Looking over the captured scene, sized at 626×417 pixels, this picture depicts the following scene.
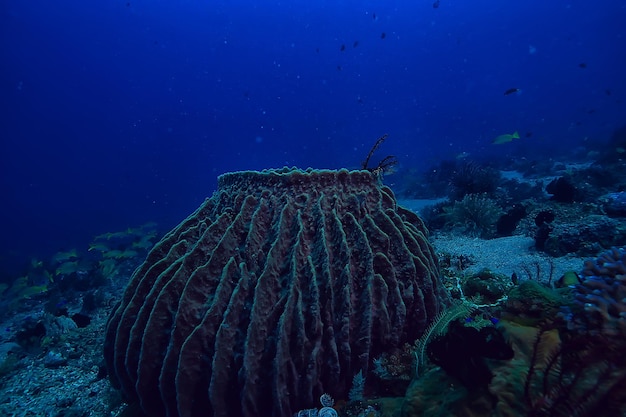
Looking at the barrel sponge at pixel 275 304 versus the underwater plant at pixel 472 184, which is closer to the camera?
the barrel sponge at pixel 275 304

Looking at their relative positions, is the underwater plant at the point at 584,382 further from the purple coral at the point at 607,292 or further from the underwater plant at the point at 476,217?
the underwater plant at the point at 476,217

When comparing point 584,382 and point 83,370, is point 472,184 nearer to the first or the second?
point 584,382

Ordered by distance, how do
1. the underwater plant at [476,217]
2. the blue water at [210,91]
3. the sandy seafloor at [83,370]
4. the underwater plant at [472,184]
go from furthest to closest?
the blue water at [210,91] → the underwater plant at [472,184] → the underwater plant at [476,217] → the sandy seafloor at [83,370]

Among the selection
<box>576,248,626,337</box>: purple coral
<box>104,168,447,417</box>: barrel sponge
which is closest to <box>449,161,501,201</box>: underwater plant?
<box>104,168,447,417</box>: barrel sponge

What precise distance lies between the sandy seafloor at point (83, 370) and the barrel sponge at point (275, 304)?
1.13 meters

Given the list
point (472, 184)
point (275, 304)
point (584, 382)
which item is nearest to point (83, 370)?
point (275, 304)

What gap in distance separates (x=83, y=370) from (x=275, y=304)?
4.53 m

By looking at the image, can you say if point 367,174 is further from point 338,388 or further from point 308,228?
point 338,388

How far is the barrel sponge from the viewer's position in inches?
120

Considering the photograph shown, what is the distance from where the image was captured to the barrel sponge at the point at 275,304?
10.00 ft

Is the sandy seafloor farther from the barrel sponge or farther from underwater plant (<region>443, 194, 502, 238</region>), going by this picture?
the barrel sponge

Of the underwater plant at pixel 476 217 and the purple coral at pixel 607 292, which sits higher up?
the underwater plant at pixel 476 217

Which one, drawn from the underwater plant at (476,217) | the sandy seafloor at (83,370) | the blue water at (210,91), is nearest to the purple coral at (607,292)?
the sandy seafloor at (83,370)

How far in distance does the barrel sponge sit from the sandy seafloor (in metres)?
1.13
